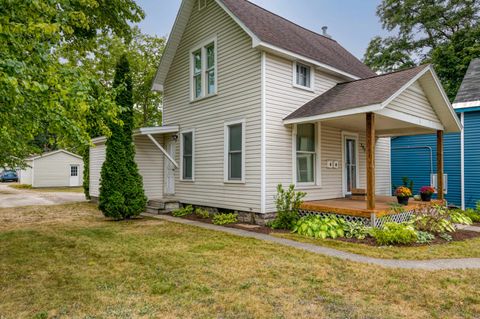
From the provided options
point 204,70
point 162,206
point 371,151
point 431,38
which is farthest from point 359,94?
point 431,38

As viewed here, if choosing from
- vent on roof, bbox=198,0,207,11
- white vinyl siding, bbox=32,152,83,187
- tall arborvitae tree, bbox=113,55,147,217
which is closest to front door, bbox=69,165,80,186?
white vinyl siding, bbox=32,152,83,187

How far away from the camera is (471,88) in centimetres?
1180

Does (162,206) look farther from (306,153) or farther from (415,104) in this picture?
(415,104)

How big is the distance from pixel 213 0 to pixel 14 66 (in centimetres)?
840

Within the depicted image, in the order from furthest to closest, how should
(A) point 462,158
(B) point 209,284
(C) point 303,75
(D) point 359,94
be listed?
(A) point 462,158
(C) point 303,75
(D) point 359,94
(B) point 209,284

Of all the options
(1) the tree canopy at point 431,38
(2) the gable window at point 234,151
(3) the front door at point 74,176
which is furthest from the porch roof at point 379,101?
(3) the front door at point 74,176

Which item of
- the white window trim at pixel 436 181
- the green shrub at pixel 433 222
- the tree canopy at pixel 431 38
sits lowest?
the green shrub at pixel 433 222

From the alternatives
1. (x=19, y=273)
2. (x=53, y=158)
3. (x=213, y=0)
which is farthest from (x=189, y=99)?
(x=53, y=158)

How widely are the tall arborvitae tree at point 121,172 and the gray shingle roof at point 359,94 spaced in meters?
5.02

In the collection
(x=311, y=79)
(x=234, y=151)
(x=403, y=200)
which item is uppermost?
(x=311, y=79)

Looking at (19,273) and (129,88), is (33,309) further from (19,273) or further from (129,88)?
(129,88)

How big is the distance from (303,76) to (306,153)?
7.98 ft

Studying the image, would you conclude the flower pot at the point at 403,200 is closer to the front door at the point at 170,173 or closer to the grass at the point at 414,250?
the grass at the point at 414,250

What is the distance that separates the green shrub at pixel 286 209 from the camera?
27.5 ft
